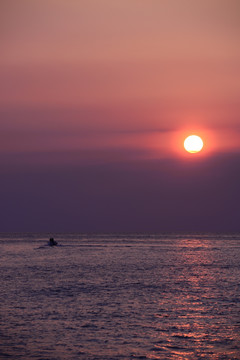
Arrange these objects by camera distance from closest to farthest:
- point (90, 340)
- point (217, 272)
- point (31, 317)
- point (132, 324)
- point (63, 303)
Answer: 1. point (90, 340)
2. point (132, 324)
3. point (31, 317)
4. point (63, 303)
5. point (217, 272)

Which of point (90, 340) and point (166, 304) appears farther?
point (166, 304)

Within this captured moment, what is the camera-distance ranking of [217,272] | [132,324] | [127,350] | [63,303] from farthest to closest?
1. [217,272]
2. [63,303]
3. [132,324]
4. [127,350]

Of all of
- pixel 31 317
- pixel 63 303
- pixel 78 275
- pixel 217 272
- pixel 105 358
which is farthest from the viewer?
pixel 217 272

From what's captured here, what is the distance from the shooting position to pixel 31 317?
25.6 m

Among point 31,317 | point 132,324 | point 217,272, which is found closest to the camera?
point 132,324

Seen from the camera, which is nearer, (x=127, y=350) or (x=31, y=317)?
(x=127, y=350)

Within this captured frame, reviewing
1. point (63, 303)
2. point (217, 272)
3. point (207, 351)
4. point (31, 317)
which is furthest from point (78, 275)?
point (207, 351)

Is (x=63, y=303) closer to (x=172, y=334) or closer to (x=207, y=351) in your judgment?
(x=172, y=334)

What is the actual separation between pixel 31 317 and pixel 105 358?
8.60 metres

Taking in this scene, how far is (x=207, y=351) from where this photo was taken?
19.0m

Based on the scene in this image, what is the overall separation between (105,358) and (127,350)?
4.67ft

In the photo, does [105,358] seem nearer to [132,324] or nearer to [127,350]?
[127,350]

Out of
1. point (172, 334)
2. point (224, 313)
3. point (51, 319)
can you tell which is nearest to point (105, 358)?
point (172, 334)

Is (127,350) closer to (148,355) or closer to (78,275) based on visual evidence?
(148,355)
